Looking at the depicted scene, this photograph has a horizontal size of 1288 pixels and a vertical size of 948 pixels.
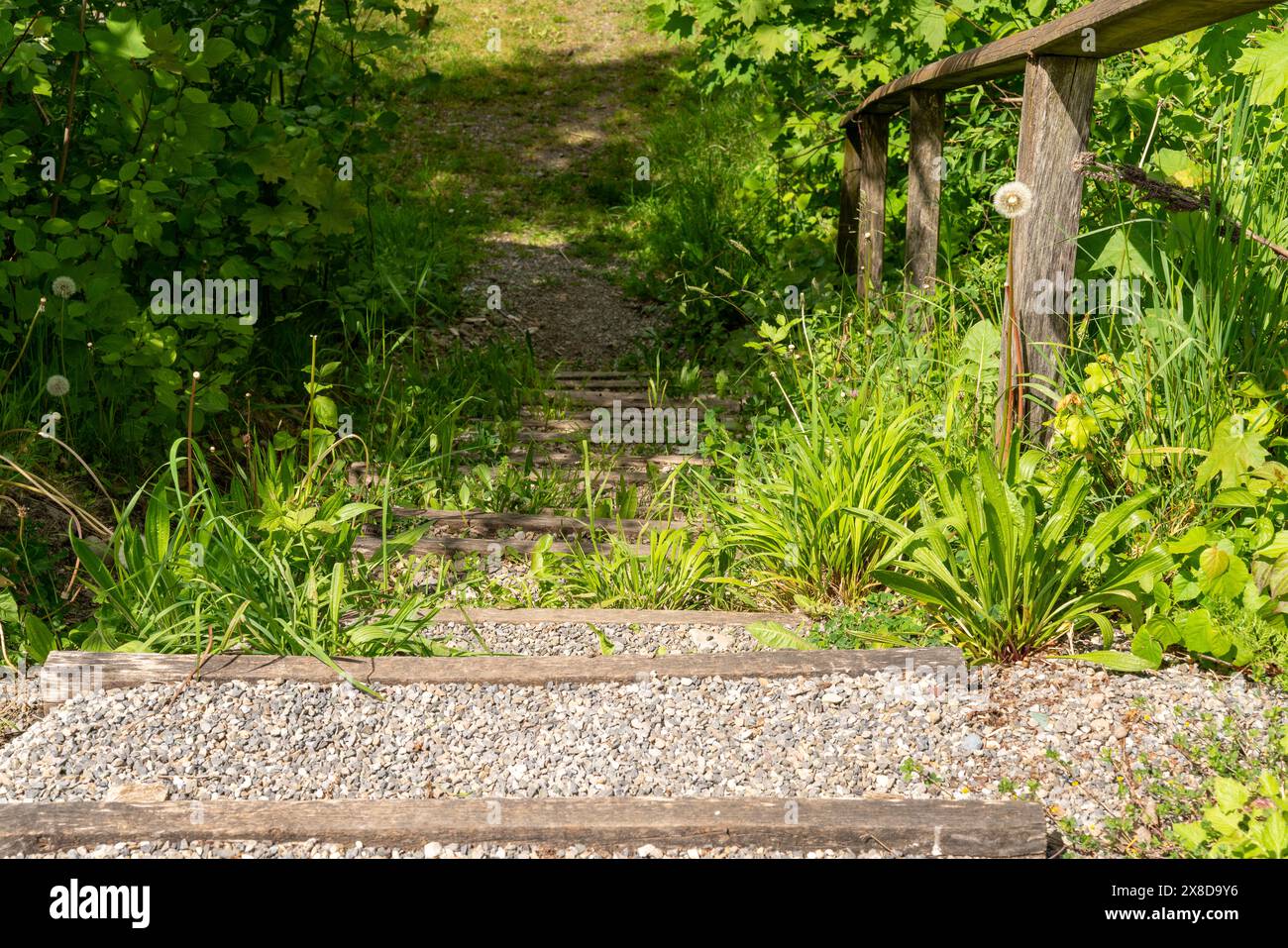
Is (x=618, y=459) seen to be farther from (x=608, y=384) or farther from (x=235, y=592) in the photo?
(x=235, y=592)

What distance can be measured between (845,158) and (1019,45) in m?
2.68

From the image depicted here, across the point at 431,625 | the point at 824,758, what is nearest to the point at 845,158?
the point at 431,625

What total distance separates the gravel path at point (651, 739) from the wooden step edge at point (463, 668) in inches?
1.2

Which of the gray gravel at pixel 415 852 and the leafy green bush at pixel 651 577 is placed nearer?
the gray gravel at pixel 415 852

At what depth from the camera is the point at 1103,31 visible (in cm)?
320

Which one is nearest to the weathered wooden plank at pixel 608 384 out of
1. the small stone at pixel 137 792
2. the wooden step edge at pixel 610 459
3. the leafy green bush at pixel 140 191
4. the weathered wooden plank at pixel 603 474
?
the wooden step edge at pixel 610 459

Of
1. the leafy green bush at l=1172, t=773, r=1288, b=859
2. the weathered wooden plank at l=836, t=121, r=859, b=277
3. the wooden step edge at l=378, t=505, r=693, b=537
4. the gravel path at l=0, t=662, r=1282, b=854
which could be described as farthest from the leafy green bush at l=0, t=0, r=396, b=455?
the leafy green bush at l=1172, t=773, r=1288, b=859

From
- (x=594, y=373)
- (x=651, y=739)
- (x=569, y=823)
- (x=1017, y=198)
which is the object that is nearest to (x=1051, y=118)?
(x=1017, y=198)

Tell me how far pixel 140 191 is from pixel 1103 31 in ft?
10.2

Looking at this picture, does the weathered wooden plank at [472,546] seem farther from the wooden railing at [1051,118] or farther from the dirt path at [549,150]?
the dirt path at [549,150]

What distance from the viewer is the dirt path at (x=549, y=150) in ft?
24.0

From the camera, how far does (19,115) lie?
4051 millimetres

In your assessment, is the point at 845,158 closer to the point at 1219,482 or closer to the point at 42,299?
the point at 1219,482

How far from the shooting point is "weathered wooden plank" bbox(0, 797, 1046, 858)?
90.5 inches
